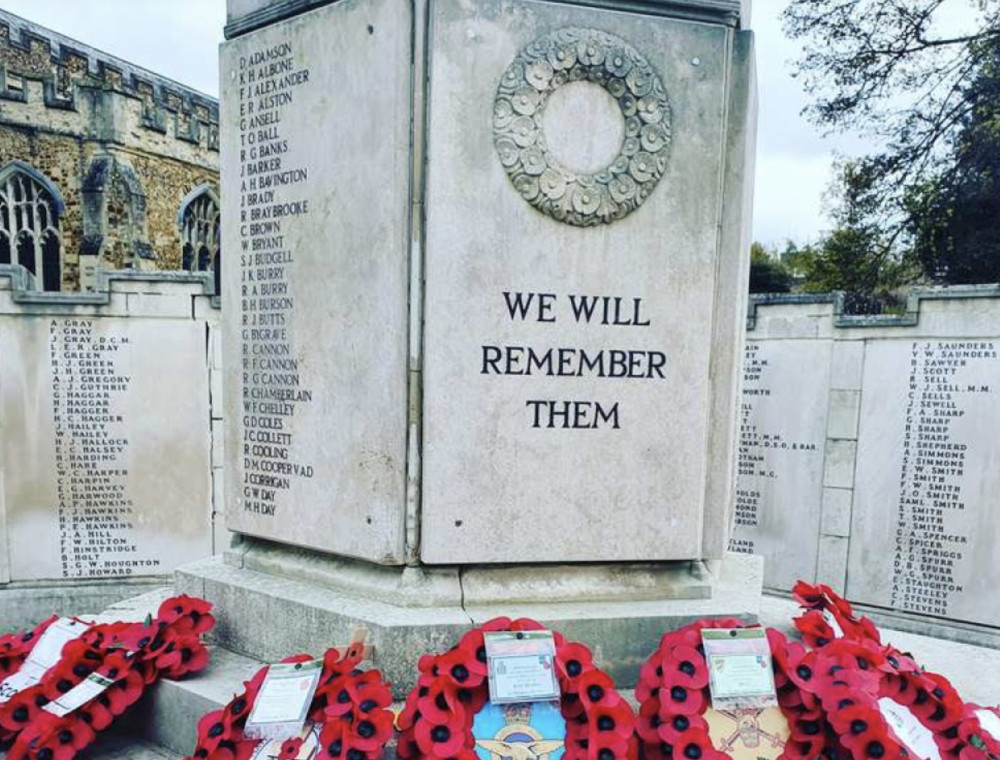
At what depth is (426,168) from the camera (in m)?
2.61

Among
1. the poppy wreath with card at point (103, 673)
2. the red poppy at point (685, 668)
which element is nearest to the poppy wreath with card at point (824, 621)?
the red poppy at point (685, 668)

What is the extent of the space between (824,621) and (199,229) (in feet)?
67.8

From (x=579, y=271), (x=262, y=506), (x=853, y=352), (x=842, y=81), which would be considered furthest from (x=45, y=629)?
(x=842, y=81)

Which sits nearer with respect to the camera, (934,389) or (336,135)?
(336,135)

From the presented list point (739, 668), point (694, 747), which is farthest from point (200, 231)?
point (694, 747)

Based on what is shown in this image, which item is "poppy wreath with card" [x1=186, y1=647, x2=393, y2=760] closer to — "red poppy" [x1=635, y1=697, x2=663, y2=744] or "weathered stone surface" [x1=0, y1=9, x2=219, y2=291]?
"red poppy" [x1=635, y1=697, x2=663, y2=744]

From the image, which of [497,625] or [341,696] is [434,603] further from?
[341,696]

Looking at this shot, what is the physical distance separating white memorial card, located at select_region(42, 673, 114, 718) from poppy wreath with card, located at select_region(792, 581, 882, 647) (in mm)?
2638

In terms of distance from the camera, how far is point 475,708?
2193mm

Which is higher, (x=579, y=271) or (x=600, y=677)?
(x=579, y=271)

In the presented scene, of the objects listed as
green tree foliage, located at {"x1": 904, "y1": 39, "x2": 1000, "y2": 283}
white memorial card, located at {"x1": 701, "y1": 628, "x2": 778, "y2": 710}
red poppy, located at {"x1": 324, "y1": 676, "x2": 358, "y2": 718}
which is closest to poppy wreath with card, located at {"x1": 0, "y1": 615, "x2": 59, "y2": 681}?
red poppy, located at {"x1": 324, "y1": 676, "x2": 358, "y2": 718}

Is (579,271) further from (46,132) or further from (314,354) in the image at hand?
(46,132)

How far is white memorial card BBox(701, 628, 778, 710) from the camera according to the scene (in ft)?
7.36

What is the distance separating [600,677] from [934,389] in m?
4.76
